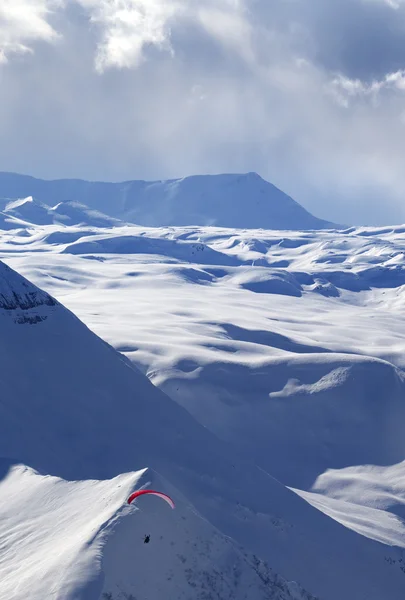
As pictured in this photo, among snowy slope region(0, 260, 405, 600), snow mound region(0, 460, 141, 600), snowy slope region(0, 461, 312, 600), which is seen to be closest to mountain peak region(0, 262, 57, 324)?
snowy slope region(0, 260, 405, 600)

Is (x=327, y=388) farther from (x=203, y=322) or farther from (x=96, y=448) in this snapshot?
(x=203, y=322)

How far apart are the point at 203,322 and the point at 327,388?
4835 centimetres

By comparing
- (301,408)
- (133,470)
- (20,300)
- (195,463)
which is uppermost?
(20,300)

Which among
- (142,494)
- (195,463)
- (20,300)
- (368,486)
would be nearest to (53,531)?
(142,494)

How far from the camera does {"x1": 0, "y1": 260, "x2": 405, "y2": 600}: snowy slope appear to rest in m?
27.0

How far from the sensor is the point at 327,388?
71312 millimetres

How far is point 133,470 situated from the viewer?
41.7 m

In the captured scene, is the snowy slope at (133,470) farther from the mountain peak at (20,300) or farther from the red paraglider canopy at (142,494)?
the red paraglider canopy at (142,494)

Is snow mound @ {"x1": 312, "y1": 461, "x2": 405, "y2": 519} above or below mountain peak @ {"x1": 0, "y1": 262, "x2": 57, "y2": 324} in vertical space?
below

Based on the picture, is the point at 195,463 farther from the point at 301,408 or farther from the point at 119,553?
the point at 301,408

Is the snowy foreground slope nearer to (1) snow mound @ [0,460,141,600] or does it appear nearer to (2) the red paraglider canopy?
(1) snow mound @ [0,460,141,600]

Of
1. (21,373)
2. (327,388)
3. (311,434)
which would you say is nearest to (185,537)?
(21,373)

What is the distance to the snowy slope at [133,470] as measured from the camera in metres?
27.0

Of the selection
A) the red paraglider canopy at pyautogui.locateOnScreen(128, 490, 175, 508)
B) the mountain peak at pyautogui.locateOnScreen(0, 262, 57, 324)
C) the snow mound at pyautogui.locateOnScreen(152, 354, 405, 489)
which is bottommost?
the snow mound at pyautogui.locateOnScreen(152, 354, 405, 489)
